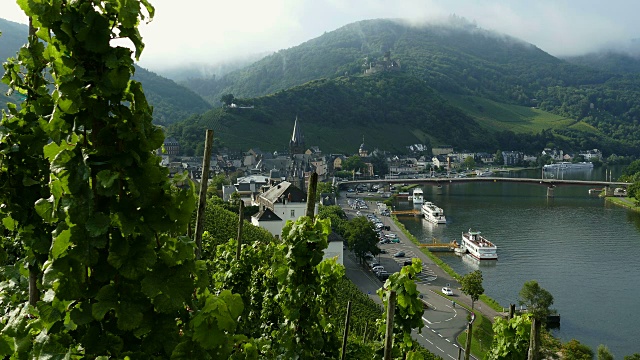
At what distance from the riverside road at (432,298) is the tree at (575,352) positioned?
3.36 m

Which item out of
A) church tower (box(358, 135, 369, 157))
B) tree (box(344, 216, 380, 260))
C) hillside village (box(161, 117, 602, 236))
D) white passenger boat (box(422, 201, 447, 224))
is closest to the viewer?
tree (box(344, 216, 380, 260))

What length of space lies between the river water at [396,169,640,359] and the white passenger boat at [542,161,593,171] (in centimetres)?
3795

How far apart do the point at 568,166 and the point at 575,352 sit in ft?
299

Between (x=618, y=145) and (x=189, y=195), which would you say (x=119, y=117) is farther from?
(x=618, y=145)

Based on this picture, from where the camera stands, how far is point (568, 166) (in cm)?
9912

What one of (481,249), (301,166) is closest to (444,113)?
(301,166)

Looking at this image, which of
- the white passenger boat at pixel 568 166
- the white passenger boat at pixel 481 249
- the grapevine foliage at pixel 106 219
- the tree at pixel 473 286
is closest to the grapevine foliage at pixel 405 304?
the grapevine foliage at pixel 106 219

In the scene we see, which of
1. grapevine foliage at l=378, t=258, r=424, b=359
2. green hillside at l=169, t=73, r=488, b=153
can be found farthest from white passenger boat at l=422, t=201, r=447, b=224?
grapevine foliage at l=378, t=258, r=424, b=359

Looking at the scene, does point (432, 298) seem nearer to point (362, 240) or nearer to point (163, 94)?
point (362, 240)

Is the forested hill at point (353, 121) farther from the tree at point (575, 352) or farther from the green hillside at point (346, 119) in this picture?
the tree at point (575, 352)

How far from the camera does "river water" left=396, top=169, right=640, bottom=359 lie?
22.5m

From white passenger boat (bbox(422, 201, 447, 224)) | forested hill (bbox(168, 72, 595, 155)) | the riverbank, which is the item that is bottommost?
white passenger boat (bbox(422, 201, 447, 224))

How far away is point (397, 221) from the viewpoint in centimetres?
4534

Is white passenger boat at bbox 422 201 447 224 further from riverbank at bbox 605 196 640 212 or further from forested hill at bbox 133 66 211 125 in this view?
forested hill at bbox 133 66 211 125
